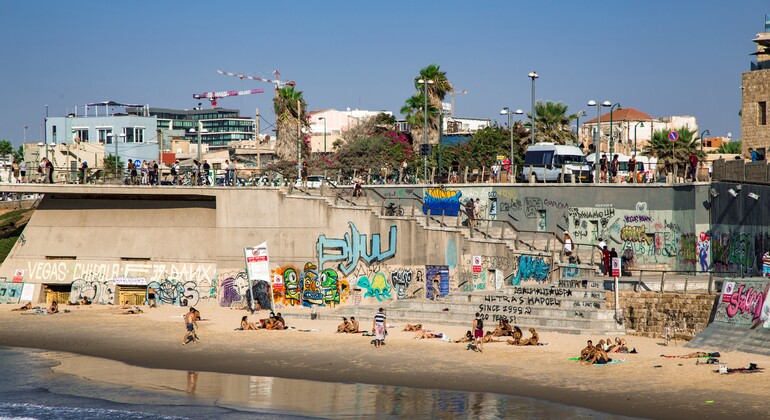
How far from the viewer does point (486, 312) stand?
4091cm

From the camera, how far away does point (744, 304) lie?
34312 millimetres

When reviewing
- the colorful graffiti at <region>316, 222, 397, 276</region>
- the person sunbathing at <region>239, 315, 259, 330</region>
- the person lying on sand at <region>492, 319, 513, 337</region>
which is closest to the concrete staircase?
the person lying on sand at <region>492, 319, 513, 337</region>

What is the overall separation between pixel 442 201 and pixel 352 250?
24.8 ft

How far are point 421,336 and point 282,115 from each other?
4606 centimetres

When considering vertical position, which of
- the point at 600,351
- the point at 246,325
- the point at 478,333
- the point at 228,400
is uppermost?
the point at 478,333

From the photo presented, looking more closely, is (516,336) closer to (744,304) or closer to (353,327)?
(353,327)

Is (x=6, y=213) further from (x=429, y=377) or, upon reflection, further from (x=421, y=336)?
(x=429, y=377)

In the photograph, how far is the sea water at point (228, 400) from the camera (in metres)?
27.6

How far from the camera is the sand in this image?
2800 cm

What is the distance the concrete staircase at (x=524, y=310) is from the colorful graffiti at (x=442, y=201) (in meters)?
9.88

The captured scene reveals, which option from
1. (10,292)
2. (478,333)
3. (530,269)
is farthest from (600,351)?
(10,292)

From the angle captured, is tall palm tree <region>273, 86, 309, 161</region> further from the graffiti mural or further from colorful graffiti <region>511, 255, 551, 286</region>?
colorful graffiti <region>511, 255, 551, 286</region>

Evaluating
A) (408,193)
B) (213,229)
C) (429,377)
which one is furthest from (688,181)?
(213,229)

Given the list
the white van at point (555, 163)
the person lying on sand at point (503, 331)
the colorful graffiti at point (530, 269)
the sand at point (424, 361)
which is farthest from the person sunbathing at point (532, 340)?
the white van at point (555, 163)
